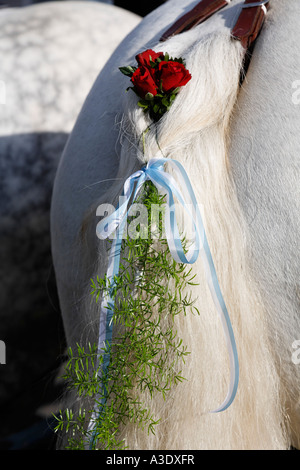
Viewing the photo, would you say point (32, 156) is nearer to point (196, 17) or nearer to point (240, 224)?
point (196, 17)

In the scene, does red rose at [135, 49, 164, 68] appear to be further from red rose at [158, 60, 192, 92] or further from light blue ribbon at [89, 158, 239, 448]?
light blue ribbon at [89, 158, 239, 448]

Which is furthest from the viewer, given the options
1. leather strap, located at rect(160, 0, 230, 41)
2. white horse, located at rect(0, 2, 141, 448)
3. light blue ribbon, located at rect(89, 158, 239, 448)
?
white horse, located at rect(0, 2, 141, 448)

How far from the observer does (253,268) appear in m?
0.58

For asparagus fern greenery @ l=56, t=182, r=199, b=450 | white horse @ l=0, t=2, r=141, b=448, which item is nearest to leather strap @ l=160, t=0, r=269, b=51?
asparagus fern greenery @ l=56, t=182, r=199, b=450

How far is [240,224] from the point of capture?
1.90 ft

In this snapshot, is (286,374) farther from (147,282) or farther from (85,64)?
(85,64)

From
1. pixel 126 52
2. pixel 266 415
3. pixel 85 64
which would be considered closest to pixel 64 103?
pixel 85 64

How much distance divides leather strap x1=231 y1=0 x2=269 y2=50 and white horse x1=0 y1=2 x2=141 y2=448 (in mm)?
551

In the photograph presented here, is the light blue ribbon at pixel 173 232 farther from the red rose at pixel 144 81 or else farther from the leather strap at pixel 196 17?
the leather strap at pixel 196 17

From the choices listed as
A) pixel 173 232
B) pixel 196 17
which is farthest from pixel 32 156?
pixel 173 232

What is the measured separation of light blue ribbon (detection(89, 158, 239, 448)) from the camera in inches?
21.8

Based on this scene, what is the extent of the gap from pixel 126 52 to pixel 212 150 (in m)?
0.30

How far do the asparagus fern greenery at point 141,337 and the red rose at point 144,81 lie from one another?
12 centimetres

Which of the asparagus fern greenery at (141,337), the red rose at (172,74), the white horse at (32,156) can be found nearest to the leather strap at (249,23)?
the red rose at (172,74)
